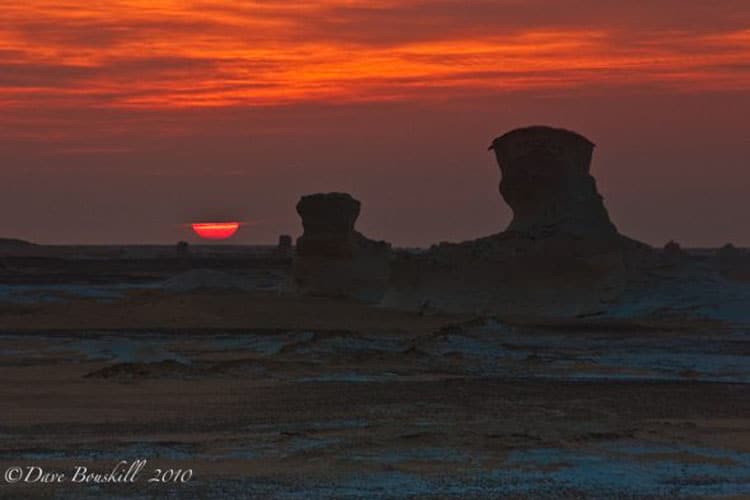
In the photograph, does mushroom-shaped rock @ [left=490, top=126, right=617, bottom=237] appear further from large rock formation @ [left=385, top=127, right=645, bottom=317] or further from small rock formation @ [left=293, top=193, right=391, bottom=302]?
small rock formation @ [left=293, top=193, right=391, bottom=302]

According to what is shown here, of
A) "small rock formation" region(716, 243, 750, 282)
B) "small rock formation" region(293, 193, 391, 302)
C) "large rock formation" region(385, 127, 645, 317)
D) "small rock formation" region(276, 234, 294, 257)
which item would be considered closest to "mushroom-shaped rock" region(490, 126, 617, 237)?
"large rock formation" region(385, 127, 645, 317)

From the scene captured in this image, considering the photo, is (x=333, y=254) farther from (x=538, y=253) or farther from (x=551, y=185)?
(x=538, y=253)

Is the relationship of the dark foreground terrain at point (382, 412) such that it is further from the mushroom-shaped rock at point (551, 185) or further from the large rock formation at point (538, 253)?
the mushroom-shaped rock at point (551, 185)

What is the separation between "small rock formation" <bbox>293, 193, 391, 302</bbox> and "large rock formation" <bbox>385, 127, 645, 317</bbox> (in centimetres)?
793

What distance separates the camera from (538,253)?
56.1 meters

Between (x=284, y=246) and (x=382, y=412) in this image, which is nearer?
(x=382, y=412)

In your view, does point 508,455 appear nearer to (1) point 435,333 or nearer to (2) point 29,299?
(1) point 435,333

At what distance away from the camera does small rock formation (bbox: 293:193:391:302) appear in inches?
2675

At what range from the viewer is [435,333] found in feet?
141

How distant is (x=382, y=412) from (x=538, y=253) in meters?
33.4

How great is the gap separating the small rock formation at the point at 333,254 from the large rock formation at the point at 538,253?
26.0 feet

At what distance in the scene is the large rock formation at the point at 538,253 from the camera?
56125 millimetres

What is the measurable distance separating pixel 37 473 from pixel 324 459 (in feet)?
10.9

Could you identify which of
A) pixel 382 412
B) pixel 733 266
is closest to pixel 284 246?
pixel 733 266
